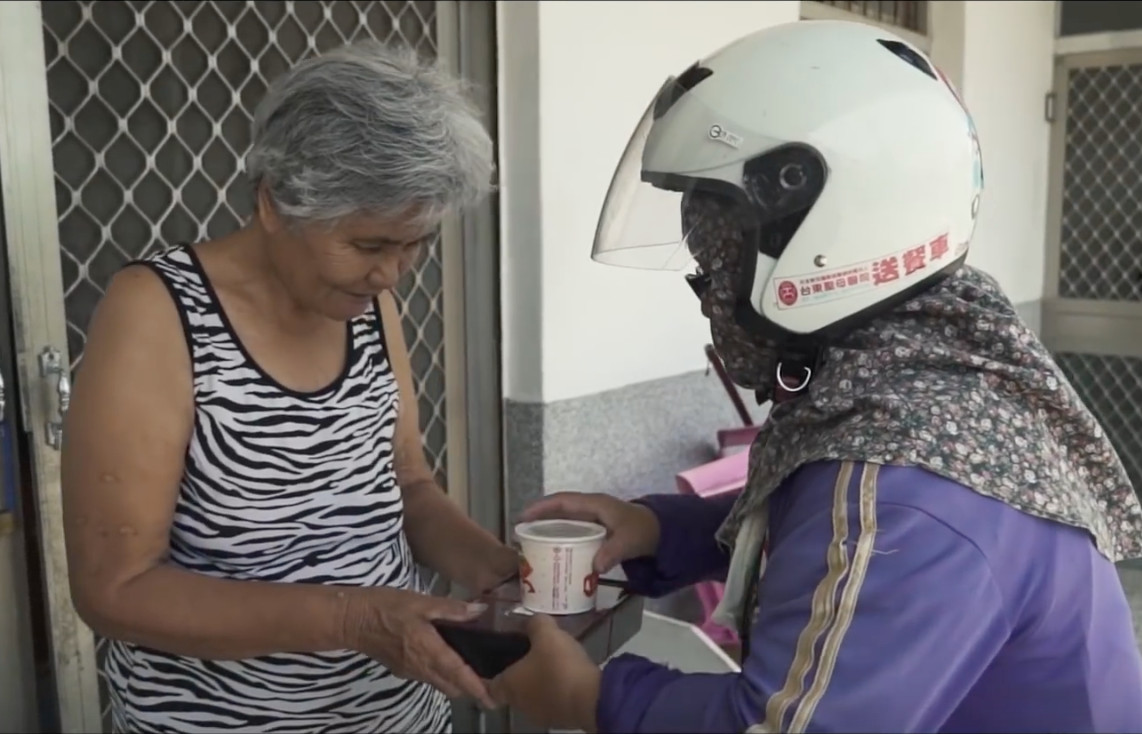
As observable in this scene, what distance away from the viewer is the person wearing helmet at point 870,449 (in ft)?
2.68

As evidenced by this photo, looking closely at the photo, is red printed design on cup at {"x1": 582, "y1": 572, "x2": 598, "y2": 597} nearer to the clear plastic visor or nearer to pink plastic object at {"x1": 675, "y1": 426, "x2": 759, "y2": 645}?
the clear plastic visor

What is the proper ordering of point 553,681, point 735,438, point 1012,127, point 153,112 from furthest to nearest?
point 1012,127
point 735,438
point 153,112
point 553,681

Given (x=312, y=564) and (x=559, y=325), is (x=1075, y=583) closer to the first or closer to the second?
(x=312, y=564)

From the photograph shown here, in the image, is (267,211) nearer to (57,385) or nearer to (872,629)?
(57,385)

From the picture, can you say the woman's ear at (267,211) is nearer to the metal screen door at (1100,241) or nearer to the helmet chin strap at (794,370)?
the helmet chin strap at (794,370)

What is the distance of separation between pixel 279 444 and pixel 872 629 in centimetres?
76

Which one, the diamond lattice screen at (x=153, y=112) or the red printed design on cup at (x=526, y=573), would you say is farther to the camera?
Answer: the diamond lattice screen at (x=153, y=112)

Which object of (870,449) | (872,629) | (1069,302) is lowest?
(1069,302)

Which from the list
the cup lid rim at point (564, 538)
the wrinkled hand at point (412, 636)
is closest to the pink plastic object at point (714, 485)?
the cup lid rim at point (564, 538)

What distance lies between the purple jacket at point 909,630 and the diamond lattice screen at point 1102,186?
4.58 metres

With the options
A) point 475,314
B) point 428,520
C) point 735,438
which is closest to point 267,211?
point 428,520

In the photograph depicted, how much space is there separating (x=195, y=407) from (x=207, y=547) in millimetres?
169

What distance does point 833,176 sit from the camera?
39.9 inches

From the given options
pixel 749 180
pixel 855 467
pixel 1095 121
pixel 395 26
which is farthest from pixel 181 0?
pixel 1095 121
